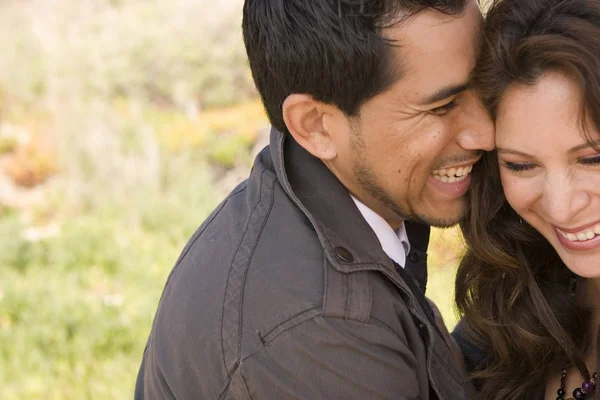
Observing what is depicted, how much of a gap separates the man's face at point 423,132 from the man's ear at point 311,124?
0.19 feet

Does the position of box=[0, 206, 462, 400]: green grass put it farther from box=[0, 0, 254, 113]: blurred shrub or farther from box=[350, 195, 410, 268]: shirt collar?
Result: box=[0, 0, 254, 113]: blurred shrub

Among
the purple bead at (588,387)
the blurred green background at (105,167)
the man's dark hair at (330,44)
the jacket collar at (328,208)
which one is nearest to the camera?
the jacket collar at (328,208)

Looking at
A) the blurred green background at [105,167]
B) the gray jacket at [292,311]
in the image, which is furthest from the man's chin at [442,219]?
the blurred green background at [105,167]

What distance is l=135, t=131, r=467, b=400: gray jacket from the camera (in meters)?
2.38

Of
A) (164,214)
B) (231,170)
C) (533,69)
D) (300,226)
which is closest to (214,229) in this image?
(300,226)

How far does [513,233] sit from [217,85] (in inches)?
254

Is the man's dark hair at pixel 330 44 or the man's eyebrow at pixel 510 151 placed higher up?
the man's dark hair at pixel 330 44

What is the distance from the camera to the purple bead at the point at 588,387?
9.07 feet

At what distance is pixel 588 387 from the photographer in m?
2.77

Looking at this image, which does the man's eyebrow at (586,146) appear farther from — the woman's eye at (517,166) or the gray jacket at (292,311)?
the gray jacket at (292,311)

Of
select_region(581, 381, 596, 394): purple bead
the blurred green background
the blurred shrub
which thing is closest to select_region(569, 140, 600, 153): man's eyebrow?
select_region(581, 381, 596, 394): purple bead

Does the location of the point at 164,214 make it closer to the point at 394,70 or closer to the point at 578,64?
the point at 394,70

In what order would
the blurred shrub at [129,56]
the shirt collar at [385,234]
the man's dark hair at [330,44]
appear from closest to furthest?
1. the man's dark hair at [330,44]
2. the shirt collar at [385,234]
3. the blurred shrub at [129,56]

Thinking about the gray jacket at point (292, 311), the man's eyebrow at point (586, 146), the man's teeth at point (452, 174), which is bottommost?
the gray jacket at point (292, 311)
